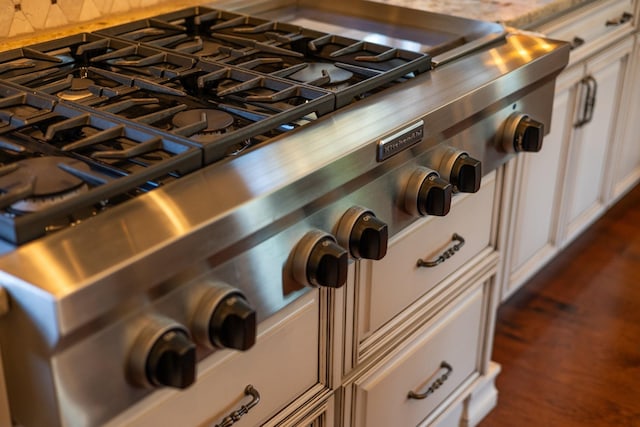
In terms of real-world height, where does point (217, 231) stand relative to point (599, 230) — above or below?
above

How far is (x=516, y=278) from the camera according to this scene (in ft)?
7.13

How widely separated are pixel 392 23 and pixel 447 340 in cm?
61

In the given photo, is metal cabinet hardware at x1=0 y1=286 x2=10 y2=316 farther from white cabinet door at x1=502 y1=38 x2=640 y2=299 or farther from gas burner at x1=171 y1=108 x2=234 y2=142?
white cabinet door at x1=502 y1=38 x2=640 y2=299

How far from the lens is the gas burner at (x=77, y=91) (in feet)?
3.67

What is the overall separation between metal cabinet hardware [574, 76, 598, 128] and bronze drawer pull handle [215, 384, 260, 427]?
4.78 feet

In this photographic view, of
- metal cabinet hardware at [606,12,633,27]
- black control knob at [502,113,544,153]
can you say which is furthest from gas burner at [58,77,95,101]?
metal cabinet hardware at [606,12,633,27]

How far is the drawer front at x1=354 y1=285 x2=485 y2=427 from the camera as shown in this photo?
1343mm

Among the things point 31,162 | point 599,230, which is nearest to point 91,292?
point 31,162

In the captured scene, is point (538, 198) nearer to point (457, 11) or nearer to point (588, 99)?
point (588, 99)

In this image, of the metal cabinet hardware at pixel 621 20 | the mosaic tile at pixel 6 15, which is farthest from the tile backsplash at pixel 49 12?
the metal cabinet hardware at pixel 621 20

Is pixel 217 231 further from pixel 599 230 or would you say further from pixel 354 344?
pixel 599 230

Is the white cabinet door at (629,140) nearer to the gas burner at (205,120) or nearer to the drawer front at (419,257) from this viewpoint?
the drawer front at (419,257)

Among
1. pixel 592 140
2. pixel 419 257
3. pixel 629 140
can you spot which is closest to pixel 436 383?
pixel 419 257

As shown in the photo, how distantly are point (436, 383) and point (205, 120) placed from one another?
2.51ft
